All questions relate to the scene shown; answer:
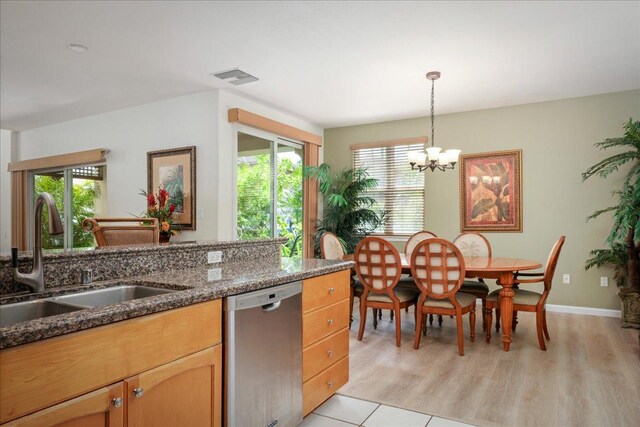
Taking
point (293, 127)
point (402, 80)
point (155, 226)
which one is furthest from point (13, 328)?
point (293, 127)

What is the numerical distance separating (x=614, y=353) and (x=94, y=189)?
6.21 metres

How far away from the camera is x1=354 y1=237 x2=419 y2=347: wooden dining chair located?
11.2ft

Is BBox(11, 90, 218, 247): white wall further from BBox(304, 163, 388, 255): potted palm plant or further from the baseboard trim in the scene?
the baseboard trim

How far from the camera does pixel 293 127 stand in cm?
536

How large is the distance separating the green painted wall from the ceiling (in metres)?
0.24

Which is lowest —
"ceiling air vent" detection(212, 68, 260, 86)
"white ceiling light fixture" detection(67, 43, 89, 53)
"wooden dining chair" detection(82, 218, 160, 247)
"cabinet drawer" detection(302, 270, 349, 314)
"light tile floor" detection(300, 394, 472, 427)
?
"light tile floor" detection(300, 394, 472, 427)

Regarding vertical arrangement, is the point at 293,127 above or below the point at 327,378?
above

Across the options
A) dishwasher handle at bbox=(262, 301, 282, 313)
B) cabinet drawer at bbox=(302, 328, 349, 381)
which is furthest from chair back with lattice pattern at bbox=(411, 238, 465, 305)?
dishwasher handle at bbox=(262, 301, 282, 313)

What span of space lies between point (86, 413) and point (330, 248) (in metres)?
3.26

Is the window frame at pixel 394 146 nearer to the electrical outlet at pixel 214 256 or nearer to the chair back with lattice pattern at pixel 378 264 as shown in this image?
the chair back with lattice pattern at pixel 378 264

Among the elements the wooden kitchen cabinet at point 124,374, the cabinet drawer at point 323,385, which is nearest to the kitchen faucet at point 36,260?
the wooden kitchen cabinet at point 124,374

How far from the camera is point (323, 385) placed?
2246 mm

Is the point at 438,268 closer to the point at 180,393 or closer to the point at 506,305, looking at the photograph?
the point at 506,305

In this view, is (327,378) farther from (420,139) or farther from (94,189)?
(94,189)
